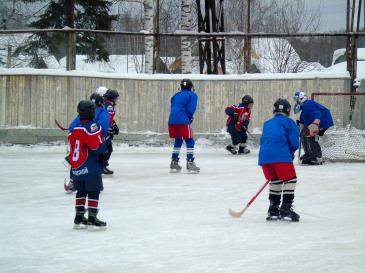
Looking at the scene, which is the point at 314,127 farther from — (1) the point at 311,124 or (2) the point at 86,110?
(2) the point at 86,110

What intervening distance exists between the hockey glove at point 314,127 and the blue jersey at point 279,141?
20.2 ft

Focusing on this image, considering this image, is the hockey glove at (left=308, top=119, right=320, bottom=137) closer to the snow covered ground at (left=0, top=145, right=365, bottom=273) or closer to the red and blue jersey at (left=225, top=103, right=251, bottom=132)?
the snow covered ground at (left=0, top=145, right=365, bottom=273)

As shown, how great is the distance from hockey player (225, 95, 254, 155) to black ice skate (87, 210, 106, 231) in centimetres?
916

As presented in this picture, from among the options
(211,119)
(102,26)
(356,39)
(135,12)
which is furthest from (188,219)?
(135,12)

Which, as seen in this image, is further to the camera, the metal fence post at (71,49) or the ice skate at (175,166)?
the metal fence post at (71,49)

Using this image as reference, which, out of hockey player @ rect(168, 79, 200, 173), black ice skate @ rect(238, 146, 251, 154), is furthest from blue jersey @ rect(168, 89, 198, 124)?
black ice skate @ rect(238, 146, 251, 154)

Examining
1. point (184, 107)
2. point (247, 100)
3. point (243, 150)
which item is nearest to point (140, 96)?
point (247, 100)

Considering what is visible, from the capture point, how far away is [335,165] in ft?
49.1

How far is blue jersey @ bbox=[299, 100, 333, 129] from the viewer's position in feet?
48.5

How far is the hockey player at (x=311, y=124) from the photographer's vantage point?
1480cm

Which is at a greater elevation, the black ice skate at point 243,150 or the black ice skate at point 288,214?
the black ice skate at point 243,150

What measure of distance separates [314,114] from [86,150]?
7.69 metres

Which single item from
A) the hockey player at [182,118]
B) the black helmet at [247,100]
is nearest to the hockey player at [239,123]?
the black helmet at [247,100]

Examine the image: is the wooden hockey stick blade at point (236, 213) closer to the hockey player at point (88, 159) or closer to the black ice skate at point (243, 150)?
the hockey player at point (88, 159)
